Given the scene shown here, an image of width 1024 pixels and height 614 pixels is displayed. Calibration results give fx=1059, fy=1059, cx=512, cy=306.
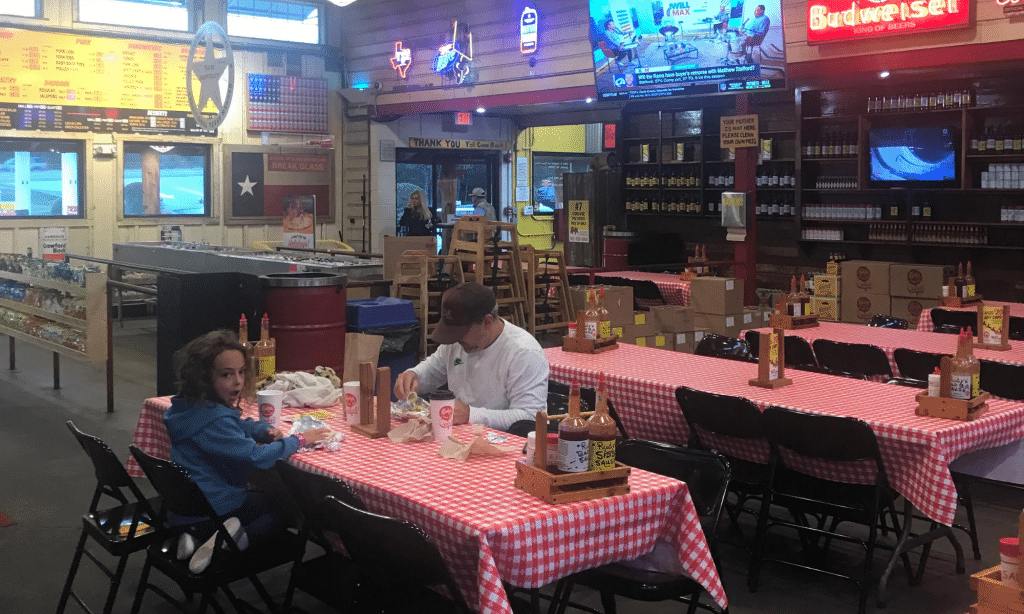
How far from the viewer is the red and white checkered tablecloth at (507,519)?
278 centimetres

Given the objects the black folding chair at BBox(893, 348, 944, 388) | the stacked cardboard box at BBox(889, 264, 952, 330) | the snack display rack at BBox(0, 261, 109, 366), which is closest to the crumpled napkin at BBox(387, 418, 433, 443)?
the black folding chair at BBox(893, 348, 944, 388)

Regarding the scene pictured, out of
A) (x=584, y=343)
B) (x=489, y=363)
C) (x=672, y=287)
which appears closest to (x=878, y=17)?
(x=672, y=287)

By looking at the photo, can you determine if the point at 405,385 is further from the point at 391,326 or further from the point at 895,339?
the point at 895,339

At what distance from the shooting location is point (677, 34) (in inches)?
390

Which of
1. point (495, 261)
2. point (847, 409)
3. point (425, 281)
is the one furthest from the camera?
point (495, 261)

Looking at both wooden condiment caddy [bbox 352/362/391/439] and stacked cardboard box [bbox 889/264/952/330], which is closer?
wooden condiment caddy [bbox 352/362/391/439]

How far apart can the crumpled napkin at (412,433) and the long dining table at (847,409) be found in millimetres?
781

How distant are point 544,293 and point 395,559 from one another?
733cm

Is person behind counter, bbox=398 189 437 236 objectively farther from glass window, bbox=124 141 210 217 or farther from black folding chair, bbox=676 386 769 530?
black folding chair, bbox=676 386 769 530

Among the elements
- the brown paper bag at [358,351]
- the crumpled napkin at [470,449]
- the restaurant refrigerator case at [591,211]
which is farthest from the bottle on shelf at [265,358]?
the restaurant refrigerator case at [591,211]

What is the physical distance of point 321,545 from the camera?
3.46 meters

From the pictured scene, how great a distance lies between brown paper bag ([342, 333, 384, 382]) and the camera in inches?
173

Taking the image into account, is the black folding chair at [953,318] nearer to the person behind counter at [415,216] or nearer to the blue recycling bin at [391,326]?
the blue recycling bin at [391,326]

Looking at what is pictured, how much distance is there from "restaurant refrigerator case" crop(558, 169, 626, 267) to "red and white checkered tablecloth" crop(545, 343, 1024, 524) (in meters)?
7.67
